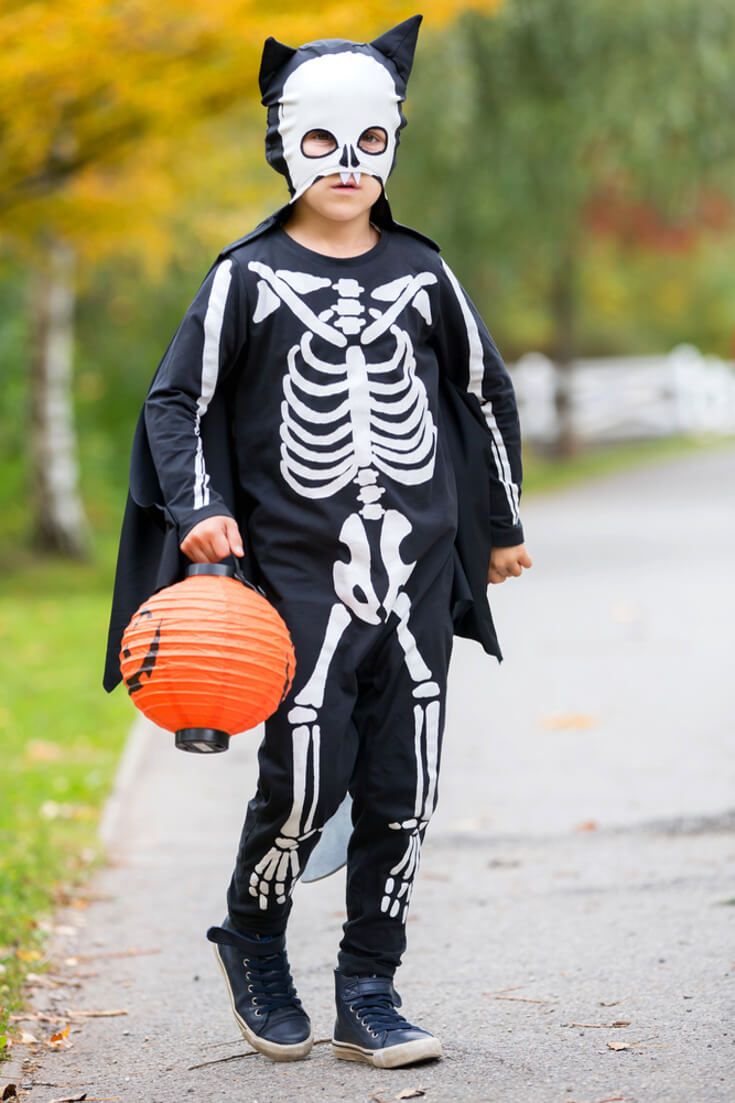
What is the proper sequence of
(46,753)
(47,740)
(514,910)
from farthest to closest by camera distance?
(47,740), (46,753), (514,910)

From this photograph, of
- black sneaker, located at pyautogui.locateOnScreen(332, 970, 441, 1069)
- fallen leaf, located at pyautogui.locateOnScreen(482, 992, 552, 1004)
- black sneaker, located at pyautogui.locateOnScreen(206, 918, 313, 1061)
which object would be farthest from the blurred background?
fallen leaf, located at pyautogui.locateOnScreen(482, 992, 552, 1004)

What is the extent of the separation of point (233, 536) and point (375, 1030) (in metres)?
1.19

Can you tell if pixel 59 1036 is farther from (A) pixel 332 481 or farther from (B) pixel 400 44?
(B) pixel 400 44

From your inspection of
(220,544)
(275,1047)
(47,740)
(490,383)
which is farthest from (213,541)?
(47,740)

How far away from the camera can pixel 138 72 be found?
485 inches

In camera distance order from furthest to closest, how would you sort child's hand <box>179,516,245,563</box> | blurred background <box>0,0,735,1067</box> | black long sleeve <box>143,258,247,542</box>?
blurred background <box>0,0,735,1067</box> → black long sleeve <box>143,258,247,542</box> → child's hand <box>179,516,245,563</box>

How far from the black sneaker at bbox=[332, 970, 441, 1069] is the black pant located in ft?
0.15

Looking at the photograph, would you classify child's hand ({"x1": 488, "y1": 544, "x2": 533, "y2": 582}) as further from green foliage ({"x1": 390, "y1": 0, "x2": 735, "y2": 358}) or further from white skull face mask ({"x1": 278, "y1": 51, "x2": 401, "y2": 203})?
green foliage ({"x1": 390, "y1": 0, "x2": 735, "y2": 358})

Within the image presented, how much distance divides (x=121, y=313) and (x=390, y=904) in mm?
19189

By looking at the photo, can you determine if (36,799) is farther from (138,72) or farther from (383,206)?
(138,72)

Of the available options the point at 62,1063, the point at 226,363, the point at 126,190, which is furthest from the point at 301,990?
the point at 126,190

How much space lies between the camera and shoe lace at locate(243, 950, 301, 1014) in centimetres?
416

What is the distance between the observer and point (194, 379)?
3.96 metres

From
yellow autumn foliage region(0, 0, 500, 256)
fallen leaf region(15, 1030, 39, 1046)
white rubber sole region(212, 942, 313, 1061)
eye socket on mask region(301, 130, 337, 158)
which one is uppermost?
yellow autumn foliage region(0, 0, 500, 256)
